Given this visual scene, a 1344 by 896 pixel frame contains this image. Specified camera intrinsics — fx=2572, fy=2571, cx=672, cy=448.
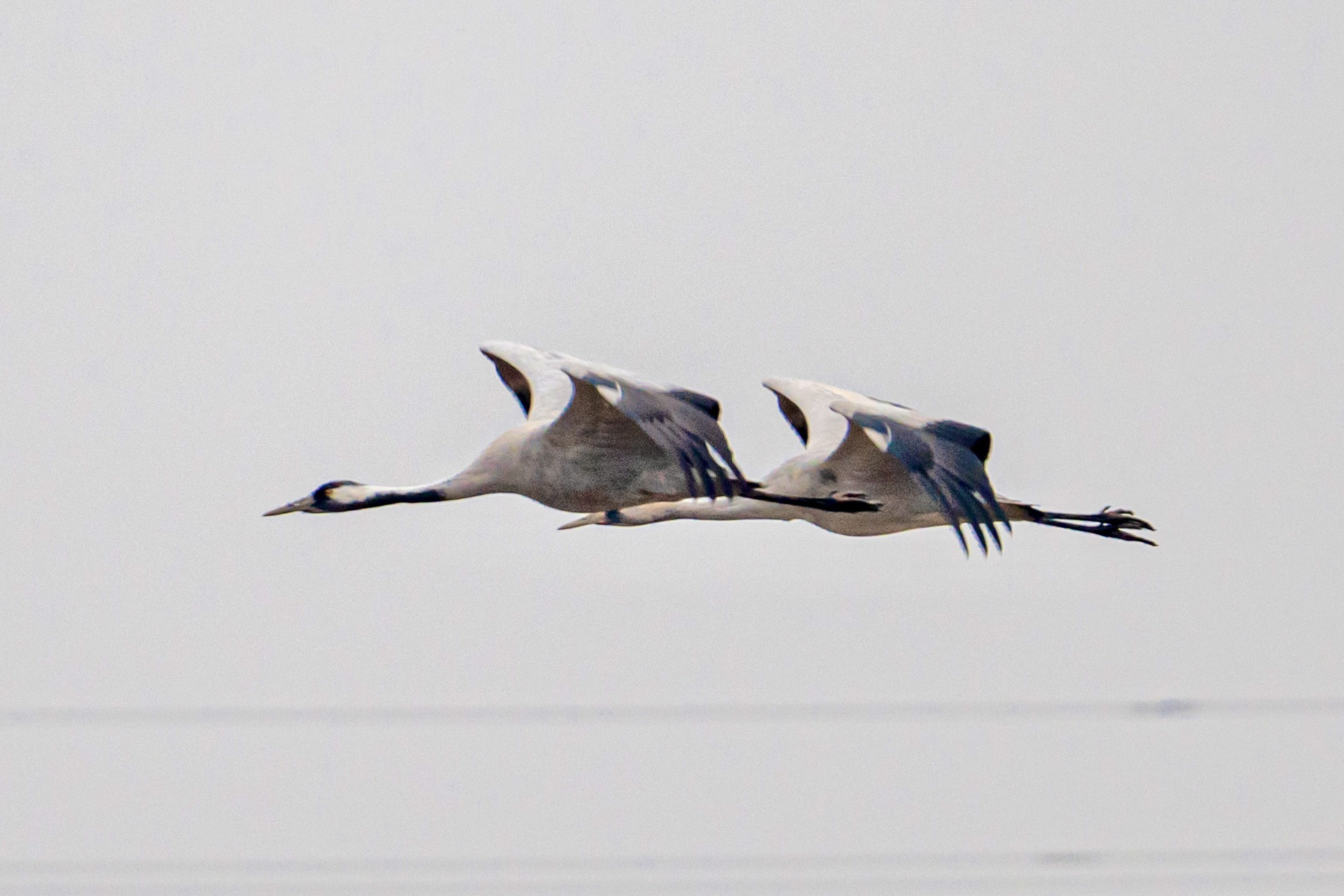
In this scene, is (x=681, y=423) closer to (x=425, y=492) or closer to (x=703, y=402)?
(x=703, y=402)

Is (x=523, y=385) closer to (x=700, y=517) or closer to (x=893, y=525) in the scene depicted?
(x=700, y=517)

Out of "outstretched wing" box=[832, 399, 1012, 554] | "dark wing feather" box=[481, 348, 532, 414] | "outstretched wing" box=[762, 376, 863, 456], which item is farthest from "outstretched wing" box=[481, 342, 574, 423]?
"outstretched wing" box=[832, 399, 1012, 554]

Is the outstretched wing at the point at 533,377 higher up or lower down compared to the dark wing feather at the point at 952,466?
higher up

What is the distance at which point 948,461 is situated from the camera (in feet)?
55.7

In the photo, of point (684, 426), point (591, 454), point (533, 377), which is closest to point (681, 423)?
point (684, 426)

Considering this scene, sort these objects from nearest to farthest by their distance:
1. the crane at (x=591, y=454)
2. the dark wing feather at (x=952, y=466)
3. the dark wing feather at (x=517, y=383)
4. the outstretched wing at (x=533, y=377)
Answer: the dark wing feather at (x=952, y=466), the crane at (x=591, y=454), the outstretched wing at (x=533, y=377), the dark wing feather at (x=517, y=383)

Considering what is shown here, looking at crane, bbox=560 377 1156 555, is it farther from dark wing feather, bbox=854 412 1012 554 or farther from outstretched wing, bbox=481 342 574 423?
outstretched wing, bbox=481 342 574 423

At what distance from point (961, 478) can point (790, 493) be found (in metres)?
2.36

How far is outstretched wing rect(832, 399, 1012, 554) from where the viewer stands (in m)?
16.7

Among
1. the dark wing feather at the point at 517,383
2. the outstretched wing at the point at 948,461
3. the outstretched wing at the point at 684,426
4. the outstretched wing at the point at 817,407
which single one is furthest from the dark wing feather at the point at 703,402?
the dark wing feather at the point at 517,383

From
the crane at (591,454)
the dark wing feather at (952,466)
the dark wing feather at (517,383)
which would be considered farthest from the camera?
the dark wing feather at (517,383)

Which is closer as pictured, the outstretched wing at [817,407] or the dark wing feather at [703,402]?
the dark wing feather at [703,402]

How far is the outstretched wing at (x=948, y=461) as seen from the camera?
1667 centimetres

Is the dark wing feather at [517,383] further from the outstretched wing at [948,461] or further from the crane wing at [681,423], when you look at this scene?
the outstretched wing at [948,461]
